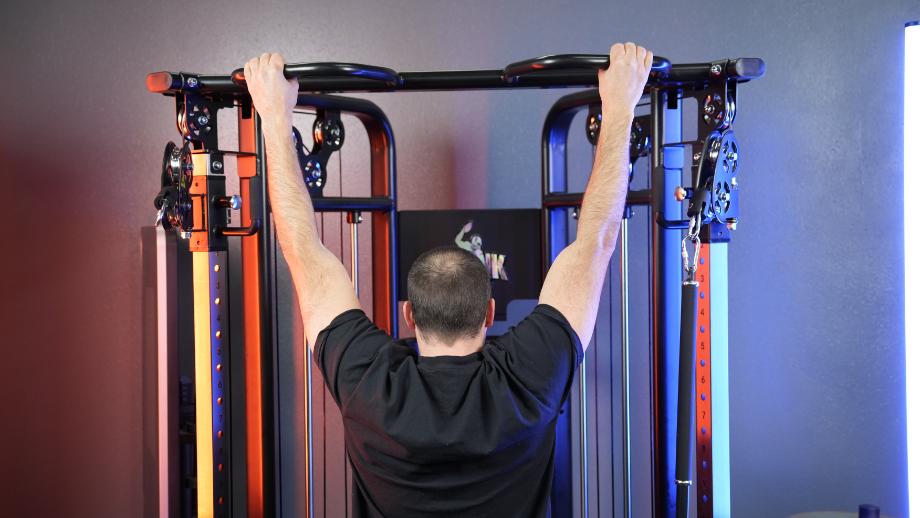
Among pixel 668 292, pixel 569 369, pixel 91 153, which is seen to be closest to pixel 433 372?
pixel 569 369

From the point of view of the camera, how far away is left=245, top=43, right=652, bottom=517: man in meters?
1.48

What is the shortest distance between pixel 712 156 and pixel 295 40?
76.3 inches

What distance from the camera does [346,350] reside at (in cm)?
158

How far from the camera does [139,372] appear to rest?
3.22m

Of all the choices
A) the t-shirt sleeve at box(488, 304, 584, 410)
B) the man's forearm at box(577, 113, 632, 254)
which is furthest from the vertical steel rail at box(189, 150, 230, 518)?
the man's forearm at box(577, 113, 632, 254)

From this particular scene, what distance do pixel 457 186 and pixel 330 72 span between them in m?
1.39

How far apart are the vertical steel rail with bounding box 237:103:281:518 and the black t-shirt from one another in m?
0.52

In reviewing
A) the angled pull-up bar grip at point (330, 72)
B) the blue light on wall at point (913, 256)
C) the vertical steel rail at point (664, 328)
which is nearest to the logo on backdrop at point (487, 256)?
the vertical steel rail at point (664, 328)

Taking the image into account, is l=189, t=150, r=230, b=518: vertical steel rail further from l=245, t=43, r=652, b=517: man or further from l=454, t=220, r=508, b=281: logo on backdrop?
l=454, t=220, r=508, b=281: logo on backdrop

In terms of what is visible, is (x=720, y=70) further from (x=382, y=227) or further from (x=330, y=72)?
(x=382, y=227)

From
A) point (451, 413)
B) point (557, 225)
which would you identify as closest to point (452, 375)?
point (451, 413)

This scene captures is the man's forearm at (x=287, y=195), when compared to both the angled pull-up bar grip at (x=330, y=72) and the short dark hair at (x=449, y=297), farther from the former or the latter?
the short dark hair at (x=449, y=297)

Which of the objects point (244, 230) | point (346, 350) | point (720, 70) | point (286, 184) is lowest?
point (346, 350)

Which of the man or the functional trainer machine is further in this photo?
the functional trainer machine
